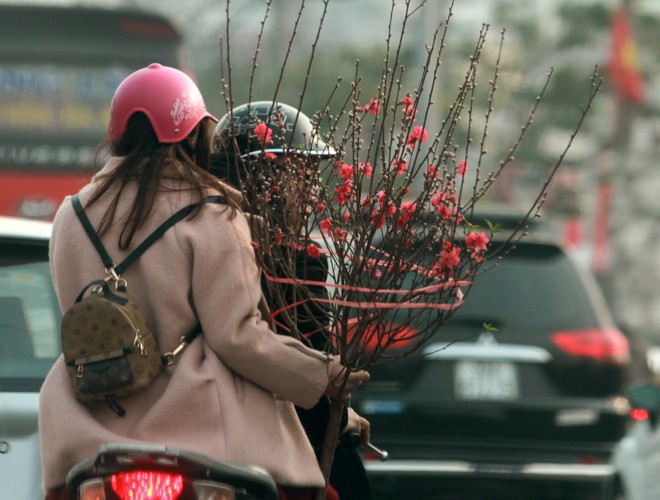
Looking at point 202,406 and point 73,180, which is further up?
point 202,406

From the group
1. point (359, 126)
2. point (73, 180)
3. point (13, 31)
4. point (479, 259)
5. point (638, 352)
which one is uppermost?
point (359, 126)

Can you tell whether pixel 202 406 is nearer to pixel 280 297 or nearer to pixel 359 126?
pixel 280 297

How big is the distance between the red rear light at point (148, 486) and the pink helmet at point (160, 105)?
2.44 feet

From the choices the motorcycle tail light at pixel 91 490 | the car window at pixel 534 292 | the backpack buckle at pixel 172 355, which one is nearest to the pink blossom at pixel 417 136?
the backpack buckle at pixel 172 355

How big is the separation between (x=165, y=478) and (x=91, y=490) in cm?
16

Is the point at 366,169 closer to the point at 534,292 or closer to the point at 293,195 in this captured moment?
the point at 293,195

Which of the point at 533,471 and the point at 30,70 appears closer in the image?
the point at 533,471

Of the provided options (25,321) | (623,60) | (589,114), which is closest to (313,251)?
(25,321)

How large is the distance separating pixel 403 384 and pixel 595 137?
27.0m

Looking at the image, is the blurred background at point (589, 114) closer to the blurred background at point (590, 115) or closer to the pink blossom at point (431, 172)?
the blurred background at point (590, 115)

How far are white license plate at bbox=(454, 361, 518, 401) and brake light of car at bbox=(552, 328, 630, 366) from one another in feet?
1.22

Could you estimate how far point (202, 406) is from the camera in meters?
3.13

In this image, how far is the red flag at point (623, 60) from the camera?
29328 millimetres

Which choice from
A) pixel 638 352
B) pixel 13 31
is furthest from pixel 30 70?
pixel 638 352
